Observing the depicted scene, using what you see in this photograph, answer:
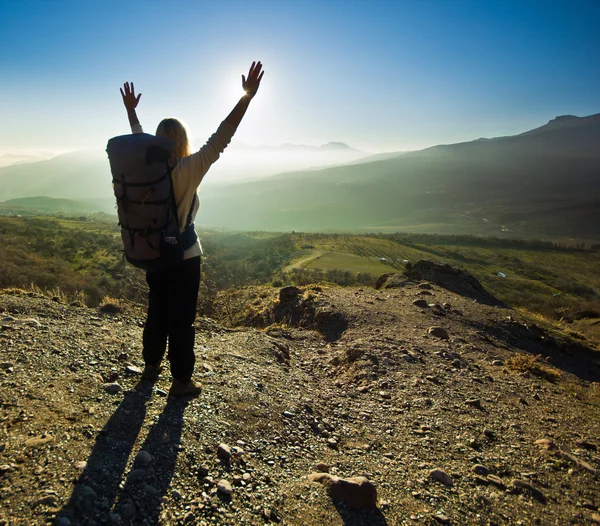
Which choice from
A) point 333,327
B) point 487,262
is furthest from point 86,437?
point 487,262

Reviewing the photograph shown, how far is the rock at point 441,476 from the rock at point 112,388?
10.8 ft

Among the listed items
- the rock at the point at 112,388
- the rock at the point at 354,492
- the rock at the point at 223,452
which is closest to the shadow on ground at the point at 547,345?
the rock at the point at 354,492

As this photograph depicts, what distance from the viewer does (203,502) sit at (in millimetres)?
2600

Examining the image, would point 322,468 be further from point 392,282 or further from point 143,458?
point 392,282

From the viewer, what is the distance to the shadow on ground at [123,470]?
2294mm

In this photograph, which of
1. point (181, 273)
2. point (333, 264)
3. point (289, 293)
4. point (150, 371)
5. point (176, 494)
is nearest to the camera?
point (176, 494)

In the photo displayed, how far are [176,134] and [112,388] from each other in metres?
2.69

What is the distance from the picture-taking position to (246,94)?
334 centimetres

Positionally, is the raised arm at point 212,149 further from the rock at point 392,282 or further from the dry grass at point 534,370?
the rock at point 392,282

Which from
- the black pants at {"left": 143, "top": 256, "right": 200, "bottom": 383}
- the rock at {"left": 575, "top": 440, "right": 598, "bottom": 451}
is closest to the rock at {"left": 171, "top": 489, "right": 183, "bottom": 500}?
the black pants at {"left": 143, "top": 256, "right": 200, "bottom": 383}

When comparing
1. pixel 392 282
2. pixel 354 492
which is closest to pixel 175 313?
pixel 354 492

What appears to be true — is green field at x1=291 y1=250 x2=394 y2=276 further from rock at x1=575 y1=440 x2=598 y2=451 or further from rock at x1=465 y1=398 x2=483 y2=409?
rock at x1=575 y1=440 x2=598 y2=451

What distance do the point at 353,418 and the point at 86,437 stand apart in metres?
3.06

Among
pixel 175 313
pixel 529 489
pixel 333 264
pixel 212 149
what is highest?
pixel 212 149
